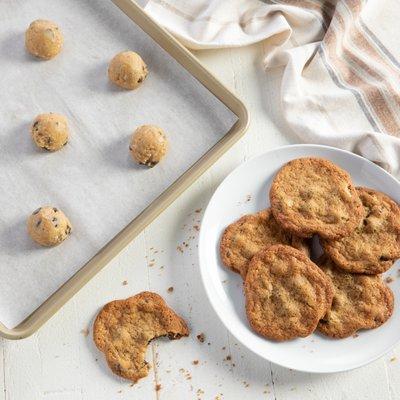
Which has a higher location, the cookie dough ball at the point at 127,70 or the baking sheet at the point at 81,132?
the cookie dough ball at the point at 127,70

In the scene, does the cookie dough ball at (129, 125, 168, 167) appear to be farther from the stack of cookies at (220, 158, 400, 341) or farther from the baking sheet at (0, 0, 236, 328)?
the stack of cookies at (220, 158, 400, 341)

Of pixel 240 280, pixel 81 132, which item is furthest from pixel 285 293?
pixel 81 132

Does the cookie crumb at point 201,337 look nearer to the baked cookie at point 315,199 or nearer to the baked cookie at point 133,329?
the baked cookie at point 133,329

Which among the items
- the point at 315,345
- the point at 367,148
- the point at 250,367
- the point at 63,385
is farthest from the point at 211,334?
the point at 367,148

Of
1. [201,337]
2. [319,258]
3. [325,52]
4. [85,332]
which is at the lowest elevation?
[85,332]

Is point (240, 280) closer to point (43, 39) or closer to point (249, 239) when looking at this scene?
point (249, 239)

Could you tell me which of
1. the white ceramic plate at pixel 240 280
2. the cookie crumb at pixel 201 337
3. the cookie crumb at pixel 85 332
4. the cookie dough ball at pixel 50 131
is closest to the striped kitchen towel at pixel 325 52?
the white ceramic plate at pixel 240 280
